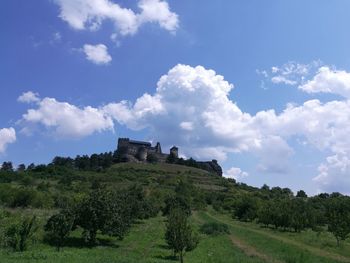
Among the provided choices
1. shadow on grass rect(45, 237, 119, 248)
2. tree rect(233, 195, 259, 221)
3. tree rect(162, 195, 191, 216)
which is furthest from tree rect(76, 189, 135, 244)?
tree rect(233, 195, 259, 221)

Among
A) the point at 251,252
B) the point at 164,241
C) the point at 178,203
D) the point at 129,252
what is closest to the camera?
the point at 129,252

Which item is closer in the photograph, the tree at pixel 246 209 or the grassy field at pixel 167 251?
the grassy field at pixel 167 251

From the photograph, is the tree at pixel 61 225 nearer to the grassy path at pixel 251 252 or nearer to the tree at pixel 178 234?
the tree at pixel 178 234

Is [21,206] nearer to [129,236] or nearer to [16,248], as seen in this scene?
[129,236]

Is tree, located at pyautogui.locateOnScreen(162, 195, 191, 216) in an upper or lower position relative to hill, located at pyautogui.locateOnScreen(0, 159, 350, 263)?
upper

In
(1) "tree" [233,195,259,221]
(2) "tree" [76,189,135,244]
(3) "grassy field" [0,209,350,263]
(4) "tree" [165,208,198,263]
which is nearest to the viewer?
(3) "grassy field" [0,209,350,263]

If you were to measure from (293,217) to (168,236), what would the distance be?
142 feet

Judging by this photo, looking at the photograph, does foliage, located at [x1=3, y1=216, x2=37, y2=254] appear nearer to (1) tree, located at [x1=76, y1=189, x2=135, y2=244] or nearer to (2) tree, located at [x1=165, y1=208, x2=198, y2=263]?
(1) tree, located at [x1=76, y1=189, x2=135, y2=244]

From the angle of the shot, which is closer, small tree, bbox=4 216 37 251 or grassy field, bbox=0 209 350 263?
grassy field, bbox=0 209 350 263

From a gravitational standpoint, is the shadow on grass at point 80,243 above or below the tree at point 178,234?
below

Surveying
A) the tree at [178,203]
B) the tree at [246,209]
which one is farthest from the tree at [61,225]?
the tree at [246,209]

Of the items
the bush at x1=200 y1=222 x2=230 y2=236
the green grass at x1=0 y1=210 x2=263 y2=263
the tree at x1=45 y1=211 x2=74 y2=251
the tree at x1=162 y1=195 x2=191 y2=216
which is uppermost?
the tree at x1=162 y1=195 x2=191 y2=216

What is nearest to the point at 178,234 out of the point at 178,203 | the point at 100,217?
the point at 100,217

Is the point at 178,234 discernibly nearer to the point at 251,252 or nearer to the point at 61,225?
the point at 251,252
